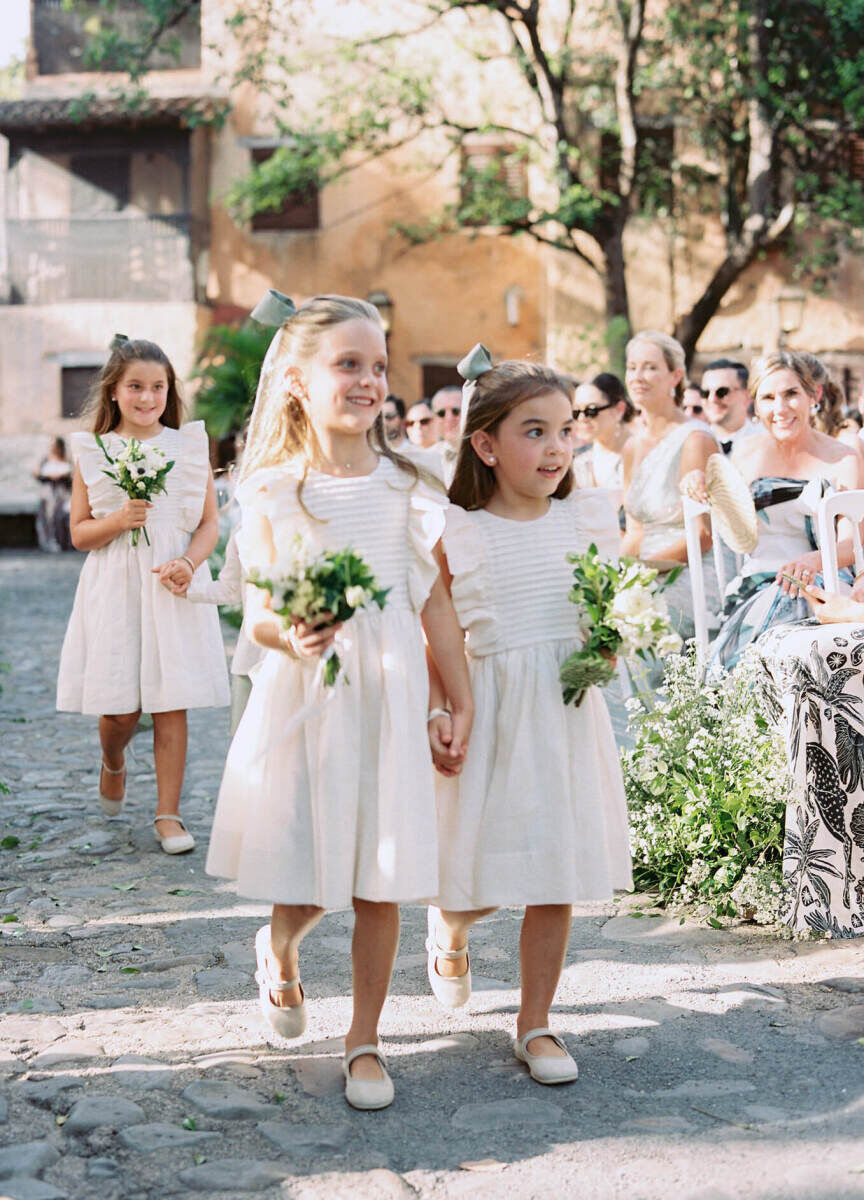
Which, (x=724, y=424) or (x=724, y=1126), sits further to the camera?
(x=724, y=424)

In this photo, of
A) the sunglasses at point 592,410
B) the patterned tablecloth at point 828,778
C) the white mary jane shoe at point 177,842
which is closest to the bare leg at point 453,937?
the patterned tablecloth at point 828,778

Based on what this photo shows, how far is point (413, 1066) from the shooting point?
3.81 m

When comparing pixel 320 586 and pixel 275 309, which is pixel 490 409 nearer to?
pixel 275 309

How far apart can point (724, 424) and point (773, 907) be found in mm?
4789

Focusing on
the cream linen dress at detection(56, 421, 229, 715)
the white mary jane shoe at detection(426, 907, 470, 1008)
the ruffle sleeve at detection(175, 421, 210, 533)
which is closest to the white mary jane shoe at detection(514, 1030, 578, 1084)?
the white mary jane shoe at detection(426, 907, 470, 1008)

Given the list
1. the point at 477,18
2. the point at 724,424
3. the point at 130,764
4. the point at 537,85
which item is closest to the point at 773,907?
the point at 130,764

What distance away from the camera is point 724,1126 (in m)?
3.43

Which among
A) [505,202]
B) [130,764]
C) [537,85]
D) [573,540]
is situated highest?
[537,85]

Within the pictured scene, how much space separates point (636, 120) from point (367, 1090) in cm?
1864

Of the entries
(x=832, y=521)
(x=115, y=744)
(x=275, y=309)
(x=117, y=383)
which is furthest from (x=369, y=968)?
(x=117, y=383)

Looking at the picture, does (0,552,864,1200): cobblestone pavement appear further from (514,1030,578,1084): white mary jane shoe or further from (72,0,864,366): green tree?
(72,0,864,366): green tree

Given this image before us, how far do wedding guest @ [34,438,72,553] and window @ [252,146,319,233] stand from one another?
529 cm

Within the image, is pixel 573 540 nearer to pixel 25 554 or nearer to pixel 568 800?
pixel 568 800

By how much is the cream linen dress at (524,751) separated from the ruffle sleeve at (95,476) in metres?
2.65
